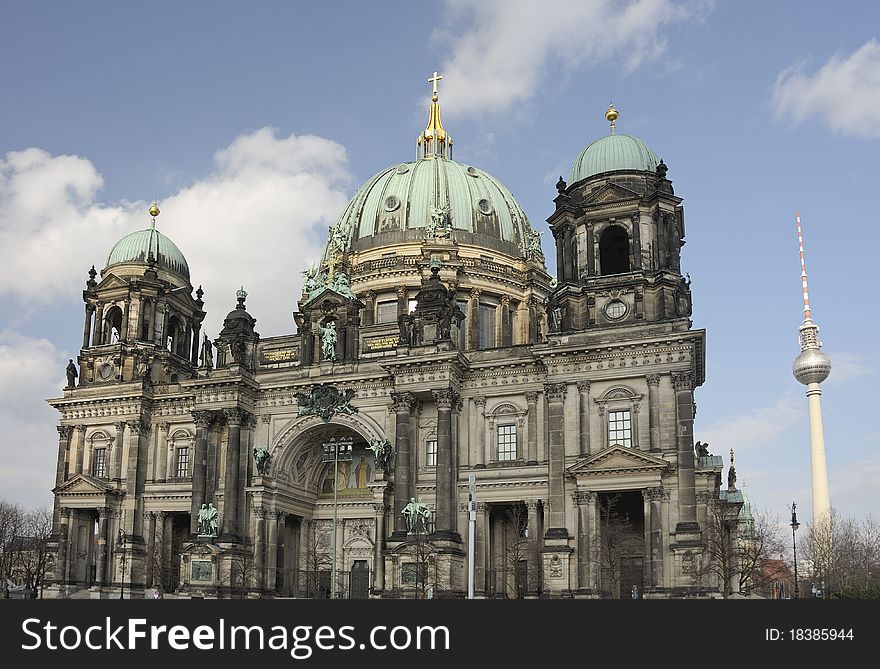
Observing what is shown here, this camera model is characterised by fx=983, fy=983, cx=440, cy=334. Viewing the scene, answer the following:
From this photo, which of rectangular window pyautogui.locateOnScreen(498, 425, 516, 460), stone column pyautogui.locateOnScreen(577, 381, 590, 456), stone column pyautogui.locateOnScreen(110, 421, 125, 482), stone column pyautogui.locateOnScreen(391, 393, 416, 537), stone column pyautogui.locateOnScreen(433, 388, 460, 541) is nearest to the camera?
stone column pyautogui.locateOnScreen(577, 381, 590, 456)

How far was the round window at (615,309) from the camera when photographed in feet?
194

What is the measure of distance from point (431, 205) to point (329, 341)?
1857 cm

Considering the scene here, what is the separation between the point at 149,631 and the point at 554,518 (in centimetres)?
4106

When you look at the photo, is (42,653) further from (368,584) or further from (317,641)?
(368,584)

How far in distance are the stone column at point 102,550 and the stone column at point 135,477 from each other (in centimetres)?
146

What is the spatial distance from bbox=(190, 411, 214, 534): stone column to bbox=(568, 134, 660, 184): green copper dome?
29132mm

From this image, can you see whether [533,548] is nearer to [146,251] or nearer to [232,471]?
[232,471]

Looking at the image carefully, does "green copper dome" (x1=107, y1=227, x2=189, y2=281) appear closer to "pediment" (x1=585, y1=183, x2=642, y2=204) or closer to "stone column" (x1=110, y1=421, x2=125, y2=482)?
"stone column" (x1=110, y1=421, x2=125, y2=482)

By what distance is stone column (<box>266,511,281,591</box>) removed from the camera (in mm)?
63781

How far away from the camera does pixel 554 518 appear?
5647 centimetres

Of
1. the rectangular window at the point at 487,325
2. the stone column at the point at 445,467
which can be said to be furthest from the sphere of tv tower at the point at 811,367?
the stone column at the point at 445,467

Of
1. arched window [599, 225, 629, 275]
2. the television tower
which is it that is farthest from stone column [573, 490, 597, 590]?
the television tower

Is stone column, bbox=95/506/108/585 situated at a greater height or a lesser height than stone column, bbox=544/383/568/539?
lesser

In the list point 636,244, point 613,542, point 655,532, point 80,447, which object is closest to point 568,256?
point 636,244
